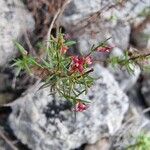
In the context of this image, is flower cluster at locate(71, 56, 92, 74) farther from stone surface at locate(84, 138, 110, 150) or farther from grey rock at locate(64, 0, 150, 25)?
stone surface at locate(84, 138, 110, 150)

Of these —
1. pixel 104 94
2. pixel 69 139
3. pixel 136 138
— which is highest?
pixel 104 94

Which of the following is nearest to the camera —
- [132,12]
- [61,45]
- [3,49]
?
[61,45]

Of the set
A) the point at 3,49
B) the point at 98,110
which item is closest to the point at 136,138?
the point at 98,110

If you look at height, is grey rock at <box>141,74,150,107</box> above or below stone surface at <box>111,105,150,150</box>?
above

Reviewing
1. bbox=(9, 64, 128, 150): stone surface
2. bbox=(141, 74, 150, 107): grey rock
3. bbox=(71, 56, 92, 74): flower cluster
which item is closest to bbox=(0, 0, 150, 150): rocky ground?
bbox=(9, 64, 128, 150): stone surface

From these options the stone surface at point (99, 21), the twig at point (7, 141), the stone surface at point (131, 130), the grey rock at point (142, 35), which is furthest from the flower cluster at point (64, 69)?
the grey rock at point (142, 35)

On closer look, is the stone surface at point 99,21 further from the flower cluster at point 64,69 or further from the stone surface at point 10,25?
the flower cluster at point 64,69

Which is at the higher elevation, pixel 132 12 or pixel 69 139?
pixel 132 12

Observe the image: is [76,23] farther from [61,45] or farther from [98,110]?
[61,45]
